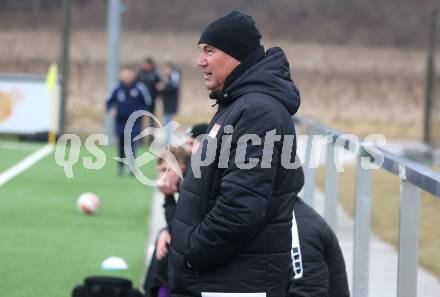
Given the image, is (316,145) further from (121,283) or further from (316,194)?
(121,283)

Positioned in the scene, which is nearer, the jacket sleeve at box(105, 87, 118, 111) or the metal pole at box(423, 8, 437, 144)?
the jacket sleeve at box(105, 87, 118, 111)

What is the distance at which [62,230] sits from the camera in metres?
12.9

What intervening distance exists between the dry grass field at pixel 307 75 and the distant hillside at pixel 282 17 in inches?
155

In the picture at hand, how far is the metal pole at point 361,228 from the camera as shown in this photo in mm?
6363

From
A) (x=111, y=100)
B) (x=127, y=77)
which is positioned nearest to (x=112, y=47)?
(x=127, y=77)

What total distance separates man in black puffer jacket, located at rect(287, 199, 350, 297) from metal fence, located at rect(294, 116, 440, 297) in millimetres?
356

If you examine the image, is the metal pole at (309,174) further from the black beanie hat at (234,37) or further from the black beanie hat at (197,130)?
the black beanie hat at (234,37)

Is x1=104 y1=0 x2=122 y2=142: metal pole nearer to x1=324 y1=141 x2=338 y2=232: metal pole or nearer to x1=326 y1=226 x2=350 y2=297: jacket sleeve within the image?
x1=324 y1=141 x2=338 y2=232: metal pole

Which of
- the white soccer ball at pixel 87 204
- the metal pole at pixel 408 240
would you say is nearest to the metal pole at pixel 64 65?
the white soccer ball at pixel 87 204

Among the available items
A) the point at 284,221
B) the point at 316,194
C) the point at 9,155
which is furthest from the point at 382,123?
the point at 284,221

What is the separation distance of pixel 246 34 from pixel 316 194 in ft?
17.0

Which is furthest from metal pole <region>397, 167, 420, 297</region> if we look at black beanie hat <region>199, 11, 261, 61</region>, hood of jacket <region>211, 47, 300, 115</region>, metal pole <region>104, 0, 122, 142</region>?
metal pole <region>104, 0, 122, 142</region>

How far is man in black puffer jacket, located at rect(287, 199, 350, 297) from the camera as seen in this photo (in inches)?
199

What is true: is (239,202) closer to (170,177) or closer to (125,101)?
(170,177)
